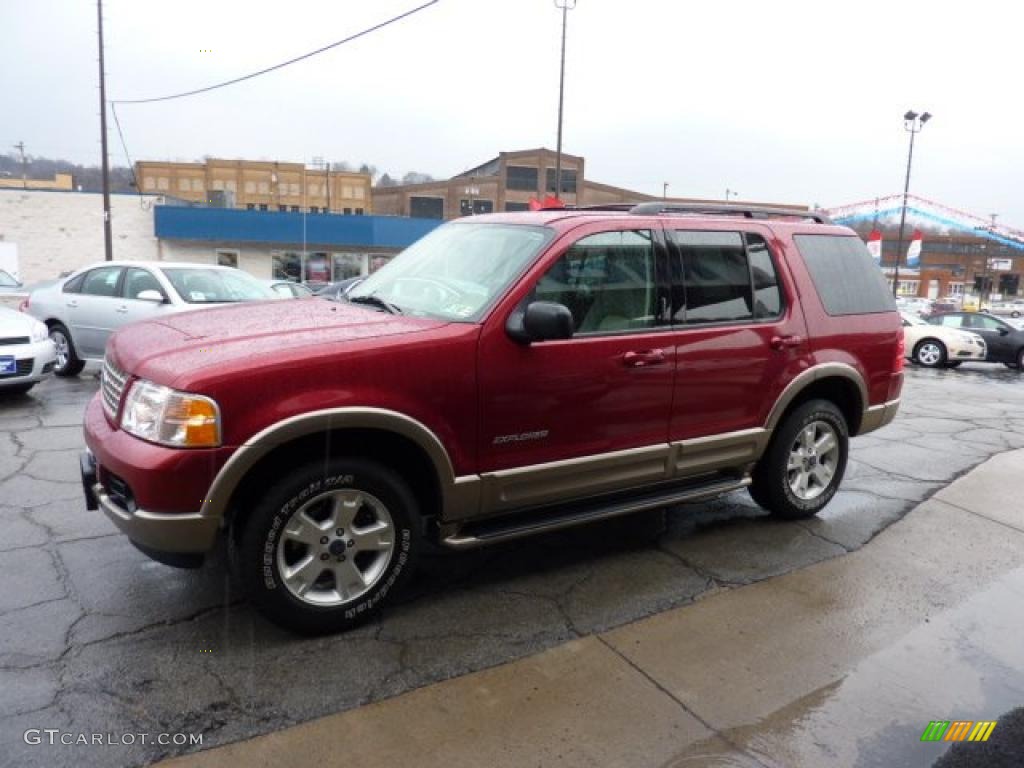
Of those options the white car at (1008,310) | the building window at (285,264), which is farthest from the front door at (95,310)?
the white car at (1008,310)

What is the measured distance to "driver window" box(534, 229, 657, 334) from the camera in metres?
3.80

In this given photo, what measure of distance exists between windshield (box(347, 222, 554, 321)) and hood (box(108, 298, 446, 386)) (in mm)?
205

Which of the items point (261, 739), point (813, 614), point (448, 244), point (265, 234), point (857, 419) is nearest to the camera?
point (261, 739)

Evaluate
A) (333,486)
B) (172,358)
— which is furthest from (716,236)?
(172,358)

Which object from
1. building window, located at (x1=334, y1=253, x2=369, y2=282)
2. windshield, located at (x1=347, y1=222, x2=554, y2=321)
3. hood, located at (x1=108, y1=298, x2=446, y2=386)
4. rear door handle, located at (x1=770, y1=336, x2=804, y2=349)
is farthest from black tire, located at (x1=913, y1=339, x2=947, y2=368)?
building window, located at (x1=334, y1=253, x2=369, y2=282)

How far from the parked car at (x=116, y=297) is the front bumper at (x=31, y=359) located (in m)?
1.04

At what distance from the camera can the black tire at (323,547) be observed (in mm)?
3135

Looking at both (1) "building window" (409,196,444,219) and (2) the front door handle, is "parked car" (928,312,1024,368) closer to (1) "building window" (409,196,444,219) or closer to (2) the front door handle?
(2) the front door handle

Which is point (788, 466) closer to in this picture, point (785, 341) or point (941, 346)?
point (785, 341)

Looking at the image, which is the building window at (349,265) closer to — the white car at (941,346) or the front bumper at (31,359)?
the white car at (941,346)

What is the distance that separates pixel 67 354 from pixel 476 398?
849 cm

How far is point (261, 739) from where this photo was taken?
2.67 metres

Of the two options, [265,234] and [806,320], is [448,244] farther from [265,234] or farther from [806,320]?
[265,234]

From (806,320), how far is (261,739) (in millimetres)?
3778
